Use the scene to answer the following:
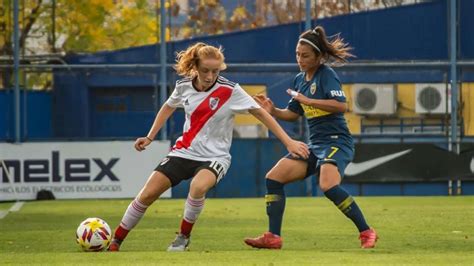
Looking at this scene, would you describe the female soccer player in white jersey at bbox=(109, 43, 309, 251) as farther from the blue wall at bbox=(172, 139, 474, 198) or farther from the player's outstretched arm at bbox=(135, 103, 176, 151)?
the blue wall at bbox=(172, 139, 474, 198)

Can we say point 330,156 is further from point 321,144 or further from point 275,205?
point 275,205

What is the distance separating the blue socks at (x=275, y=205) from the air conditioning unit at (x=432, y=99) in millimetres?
15815

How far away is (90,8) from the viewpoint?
27.4 metres

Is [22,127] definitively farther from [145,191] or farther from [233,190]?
[145,191]

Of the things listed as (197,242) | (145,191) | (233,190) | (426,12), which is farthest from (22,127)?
(145,191)

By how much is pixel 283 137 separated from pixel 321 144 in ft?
2.42

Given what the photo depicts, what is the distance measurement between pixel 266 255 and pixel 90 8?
56.9ft

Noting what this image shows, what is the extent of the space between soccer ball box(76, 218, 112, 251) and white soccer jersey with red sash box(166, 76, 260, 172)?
90cm

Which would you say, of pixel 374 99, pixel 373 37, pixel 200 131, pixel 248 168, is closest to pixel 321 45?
pixel 200 131

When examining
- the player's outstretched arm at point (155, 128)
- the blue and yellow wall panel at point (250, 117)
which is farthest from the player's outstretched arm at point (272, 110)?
the blue and yellow wall panel at point (250, 117)

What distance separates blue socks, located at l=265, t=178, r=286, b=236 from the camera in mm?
11836

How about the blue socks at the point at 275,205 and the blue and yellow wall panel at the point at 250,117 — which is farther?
the blue and yellow wall panel at the point at 250,117

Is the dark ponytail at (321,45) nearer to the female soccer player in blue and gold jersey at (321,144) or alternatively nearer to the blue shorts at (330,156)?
the female soccer player in blue and gold jersey at (321,144)

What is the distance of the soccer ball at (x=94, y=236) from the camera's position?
11.6 m
